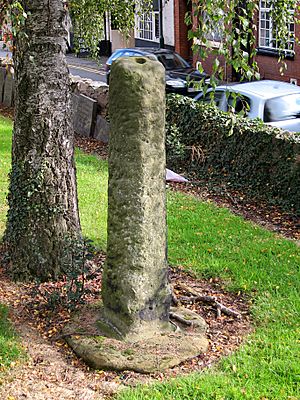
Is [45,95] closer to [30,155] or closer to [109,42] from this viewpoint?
[30,155]

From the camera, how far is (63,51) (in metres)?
6.82

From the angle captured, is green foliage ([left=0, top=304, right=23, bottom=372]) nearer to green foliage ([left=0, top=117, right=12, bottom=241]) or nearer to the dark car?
green foliage ([left=0, top=117, right=12, bottom=241])

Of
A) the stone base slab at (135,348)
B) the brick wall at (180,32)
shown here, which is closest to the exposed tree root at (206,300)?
the stone base slab at (135,348)

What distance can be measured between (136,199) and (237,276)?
6.69ft

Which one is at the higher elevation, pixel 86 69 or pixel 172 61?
pixel 172 61

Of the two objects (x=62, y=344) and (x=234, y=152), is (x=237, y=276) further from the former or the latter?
(x=234, y=152)

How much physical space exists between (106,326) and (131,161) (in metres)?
1.34

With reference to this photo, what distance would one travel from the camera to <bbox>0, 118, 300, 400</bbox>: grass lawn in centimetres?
503

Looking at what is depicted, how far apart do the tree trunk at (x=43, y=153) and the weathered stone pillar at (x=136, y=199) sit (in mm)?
1129

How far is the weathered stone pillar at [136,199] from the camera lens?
5527mm

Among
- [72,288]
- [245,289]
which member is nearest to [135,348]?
[72,288]

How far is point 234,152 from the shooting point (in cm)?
1151

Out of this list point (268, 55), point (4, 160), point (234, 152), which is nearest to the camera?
point (234, 152)

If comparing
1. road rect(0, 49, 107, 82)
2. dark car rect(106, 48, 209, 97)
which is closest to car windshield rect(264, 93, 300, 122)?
dark car rect(106, 48, 209, 97)
